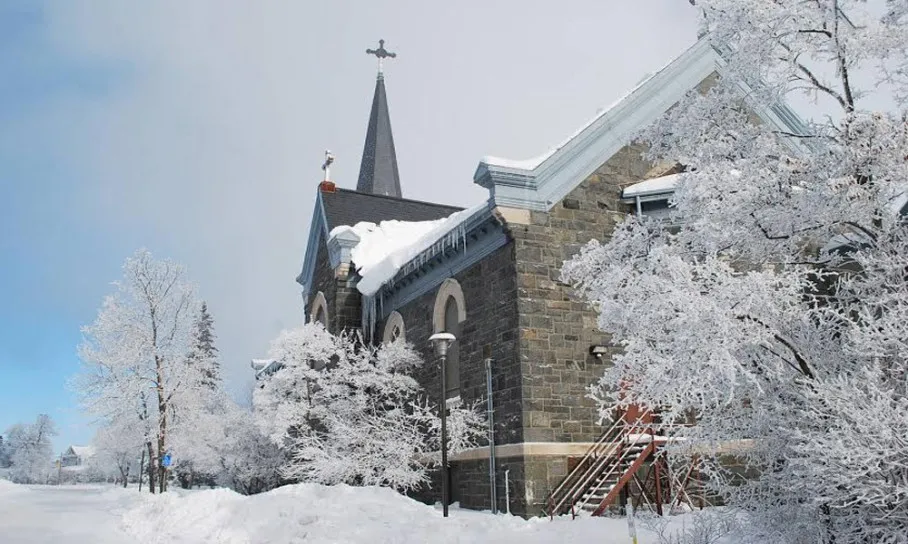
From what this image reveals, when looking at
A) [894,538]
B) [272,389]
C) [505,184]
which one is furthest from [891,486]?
[272,389]

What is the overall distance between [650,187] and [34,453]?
312 feet

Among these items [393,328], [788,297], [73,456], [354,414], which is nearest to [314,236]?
[393,328]

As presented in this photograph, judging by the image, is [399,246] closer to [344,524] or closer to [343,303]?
[343,303]

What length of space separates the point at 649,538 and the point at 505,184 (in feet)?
22.3

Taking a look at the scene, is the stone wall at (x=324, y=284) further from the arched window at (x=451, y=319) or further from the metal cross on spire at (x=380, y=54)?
the metal cross on spire at (x=380, y=54)

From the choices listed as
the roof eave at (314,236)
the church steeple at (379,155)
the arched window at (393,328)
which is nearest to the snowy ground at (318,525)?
the arched window at (393,328)

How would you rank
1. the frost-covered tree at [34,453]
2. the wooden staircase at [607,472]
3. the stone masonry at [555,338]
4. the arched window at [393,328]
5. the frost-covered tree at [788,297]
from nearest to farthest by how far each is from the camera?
the frost-covered tree at [788,297]
the wooden staircase at [607,472]
the stone masonry at [555,338]
the arched window at [393,328]
the frost-covered tree at [34,453]

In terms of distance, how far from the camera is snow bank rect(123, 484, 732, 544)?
30.9ft

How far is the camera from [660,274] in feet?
22.4

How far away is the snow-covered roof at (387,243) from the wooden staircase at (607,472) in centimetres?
499

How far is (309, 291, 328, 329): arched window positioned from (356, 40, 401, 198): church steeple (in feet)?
45.5

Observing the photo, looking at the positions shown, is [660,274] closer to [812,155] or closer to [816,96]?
[812,155]

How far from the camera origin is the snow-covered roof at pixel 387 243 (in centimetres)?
1669

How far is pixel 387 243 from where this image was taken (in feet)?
70.0
